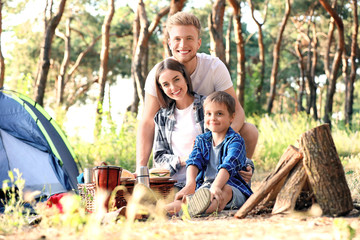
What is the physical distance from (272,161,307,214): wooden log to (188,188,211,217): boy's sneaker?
1.40 ft

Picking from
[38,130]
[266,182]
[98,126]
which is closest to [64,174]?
[38,130]

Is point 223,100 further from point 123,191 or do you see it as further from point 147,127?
point 147,127

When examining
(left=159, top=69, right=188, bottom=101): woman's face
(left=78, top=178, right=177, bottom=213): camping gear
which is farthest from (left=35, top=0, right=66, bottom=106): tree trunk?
(left=78, top=178, right=177, bottom=213): camping gear

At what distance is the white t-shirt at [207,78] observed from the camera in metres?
4.27

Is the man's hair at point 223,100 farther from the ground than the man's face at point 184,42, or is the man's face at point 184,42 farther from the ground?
the man's face at point 184,42

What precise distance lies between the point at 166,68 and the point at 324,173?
5.39ft

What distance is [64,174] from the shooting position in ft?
17.6

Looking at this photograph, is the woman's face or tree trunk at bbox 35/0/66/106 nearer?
the woman's face

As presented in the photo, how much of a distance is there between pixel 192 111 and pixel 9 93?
2730 mm

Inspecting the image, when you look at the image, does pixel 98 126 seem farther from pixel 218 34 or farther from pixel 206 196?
pixel 206 196

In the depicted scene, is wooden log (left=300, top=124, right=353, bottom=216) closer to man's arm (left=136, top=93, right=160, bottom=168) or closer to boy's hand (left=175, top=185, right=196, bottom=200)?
boy's hand (left=175, top=185, right=196, bottom=200)

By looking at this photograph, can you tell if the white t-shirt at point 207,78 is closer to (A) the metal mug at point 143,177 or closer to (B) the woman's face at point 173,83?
(B) the woman's face at point 173,83

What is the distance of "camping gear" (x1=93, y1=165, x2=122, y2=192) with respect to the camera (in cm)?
323

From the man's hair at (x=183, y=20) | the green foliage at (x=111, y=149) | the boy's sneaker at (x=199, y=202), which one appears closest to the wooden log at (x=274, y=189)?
the boy's sneaker at (x=199, y=202)
